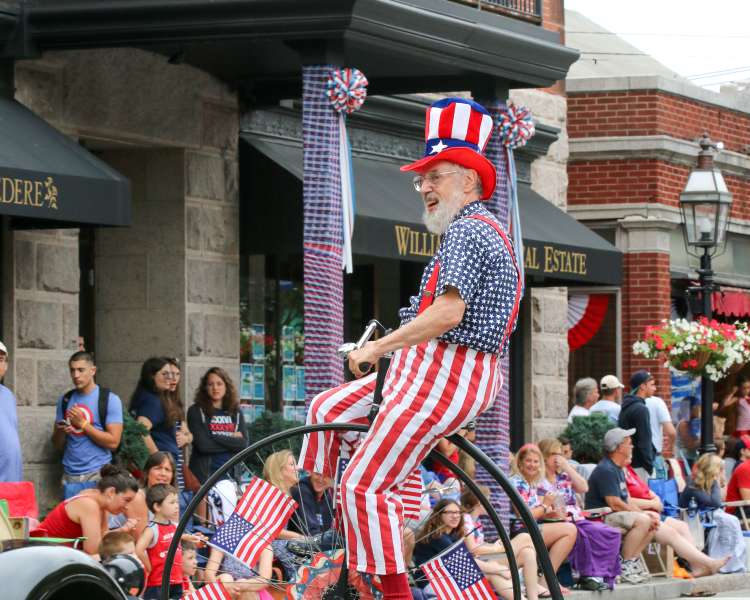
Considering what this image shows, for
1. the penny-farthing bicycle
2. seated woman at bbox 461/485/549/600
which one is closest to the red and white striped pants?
the penny-farthing bicycle

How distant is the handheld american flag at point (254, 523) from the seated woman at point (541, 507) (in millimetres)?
6537

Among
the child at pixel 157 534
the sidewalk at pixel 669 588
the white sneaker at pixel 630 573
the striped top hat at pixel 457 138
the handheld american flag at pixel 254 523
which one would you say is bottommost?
the sidewalk at pixel 669 588

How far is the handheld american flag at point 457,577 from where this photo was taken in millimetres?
7672

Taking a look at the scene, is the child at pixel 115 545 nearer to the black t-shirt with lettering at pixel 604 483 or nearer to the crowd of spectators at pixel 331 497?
the crowd of spectators at pixel 331 497

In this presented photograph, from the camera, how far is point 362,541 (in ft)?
23.2

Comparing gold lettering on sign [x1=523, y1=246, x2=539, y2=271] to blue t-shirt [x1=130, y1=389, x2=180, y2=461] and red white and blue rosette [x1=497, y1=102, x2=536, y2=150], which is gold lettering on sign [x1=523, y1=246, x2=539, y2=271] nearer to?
red white and blue rosette [x1=497, y1=102, x2=536, y2=150]

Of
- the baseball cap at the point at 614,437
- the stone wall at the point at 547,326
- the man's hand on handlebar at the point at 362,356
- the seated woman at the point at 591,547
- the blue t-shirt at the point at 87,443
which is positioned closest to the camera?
the man's hand on handlebar at the point at 362,356

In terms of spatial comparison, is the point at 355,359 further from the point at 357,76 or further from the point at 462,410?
the point at 357,76

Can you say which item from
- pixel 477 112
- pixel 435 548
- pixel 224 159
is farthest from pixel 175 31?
pixel 477 112

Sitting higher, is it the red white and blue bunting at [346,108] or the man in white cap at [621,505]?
the red white and blue bunting at [346,108]


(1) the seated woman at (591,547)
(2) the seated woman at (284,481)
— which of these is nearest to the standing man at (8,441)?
(2) the seated woman at (284,481)

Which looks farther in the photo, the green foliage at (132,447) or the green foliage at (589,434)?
the green foliage at (589,434)

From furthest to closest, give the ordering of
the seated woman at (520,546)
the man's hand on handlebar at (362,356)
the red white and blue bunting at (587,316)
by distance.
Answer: the red white and blue bunting at (587,316) < the seated woman at (520,546) < the man's hand on handlebar at (362,356)

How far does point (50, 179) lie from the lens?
1205cm
